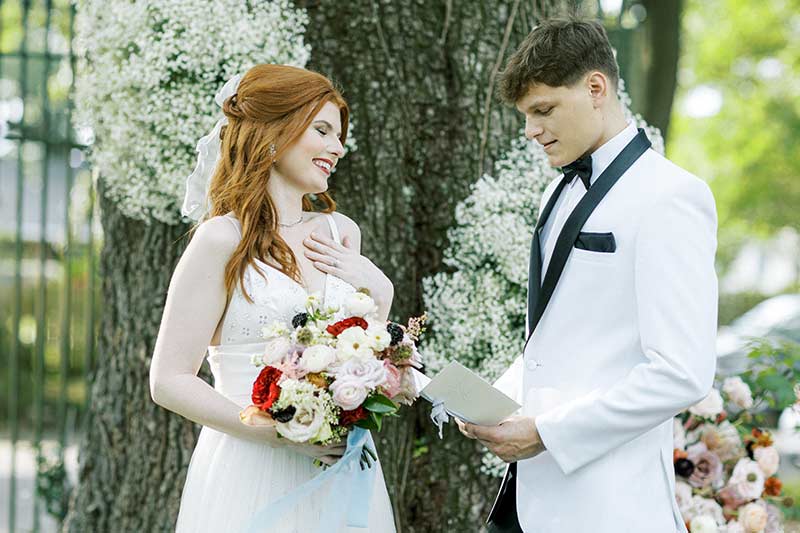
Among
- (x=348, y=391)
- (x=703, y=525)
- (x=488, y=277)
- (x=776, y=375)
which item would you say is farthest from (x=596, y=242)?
(x=776, y=375)

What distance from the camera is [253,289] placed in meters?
3.14

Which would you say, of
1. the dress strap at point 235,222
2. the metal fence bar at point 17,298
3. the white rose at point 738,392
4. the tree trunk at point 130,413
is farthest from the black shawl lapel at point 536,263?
the metal fence bar at point 17,298

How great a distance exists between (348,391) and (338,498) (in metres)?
0.52

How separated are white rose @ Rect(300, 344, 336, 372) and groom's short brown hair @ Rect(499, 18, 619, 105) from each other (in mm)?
989

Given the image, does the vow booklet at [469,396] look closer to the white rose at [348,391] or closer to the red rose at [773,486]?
the white rose at [348,391]

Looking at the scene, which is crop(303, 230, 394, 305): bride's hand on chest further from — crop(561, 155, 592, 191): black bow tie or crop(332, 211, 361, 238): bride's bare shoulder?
crop(561, 155, 592, 191): black bow tie

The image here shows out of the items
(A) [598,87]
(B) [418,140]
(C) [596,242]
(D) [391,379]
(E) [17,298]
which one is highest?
(A) [598,87]

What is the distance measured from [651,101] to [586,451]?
7111 millimetres

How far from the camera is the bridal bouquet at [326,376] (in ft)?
8.83

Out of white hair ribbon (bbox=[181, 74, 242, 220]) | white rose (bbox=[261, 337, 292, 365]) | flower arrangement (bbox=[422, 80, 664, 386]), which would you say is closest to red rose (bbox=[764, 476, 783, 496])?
flower arrangement (bbox=[422, 80, 664, 386])

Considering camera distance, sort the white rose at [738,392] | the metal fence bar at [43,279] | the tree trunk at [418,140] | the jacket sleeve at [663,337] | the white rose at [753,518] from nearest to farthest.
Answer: the jacket sleeve at [663,337], the white rose at [753,518], the tree trunk at [418,140], the white rose at [738,392], the metal fence bar at [43,279]

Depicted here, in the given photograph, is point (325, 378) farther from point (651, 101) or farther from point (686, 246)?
point (651, 101)

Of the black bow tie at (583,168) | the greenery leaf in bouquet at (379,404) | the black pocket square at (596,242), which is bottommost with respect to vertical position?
the greenery leaf in bouquet at (379,404)

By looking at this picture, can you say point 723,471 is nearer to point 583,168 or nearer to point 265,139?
point 583,168
